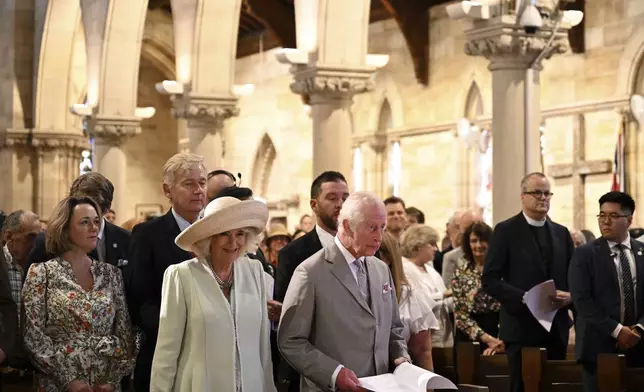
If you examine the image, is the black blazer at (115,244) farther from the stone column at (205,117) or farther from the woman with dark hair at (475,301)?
the stone column at (205,117)

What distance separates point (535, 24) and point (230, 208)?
5018 millimetres

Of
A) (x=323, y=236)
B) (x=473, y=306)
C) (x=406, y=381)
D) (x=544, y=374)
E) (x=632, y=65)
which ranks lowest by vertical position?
(x=544, y=374)

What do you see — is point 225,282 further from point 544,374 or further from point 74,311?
point 544,374

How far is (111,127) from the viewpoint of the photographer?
17547 mm

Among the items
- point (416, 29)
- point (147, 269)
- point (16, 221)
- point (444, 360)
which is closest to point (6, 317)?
point (147, 269)

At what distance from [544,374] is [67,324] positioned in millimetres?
2555

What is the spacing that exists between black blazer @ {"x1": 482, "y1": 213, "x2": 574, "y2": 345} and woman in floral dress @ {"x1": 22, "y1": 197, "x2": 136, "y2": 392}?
2.74m

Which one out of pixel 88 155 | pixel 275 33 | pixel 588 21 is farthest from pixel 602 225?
pixel 88 155

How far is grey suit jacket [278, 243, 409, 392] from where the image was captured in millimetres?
4996

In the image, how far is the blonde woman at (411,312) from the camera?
18.8 ft

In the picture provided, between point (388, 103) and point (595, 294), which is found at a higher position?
point (388, 103)

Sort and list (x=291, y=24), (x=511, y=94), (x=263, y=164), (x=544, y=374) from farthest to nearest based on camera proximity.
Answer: (x=263, y=164), (x=291, y=24), (x=511, y=94), (x=544, y=374)

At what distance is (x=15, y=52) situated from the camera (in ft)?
69.5

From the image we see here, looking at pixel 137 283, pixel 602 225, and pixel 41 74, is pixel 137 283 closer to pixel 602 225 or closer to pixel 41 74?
pixel 602 225
